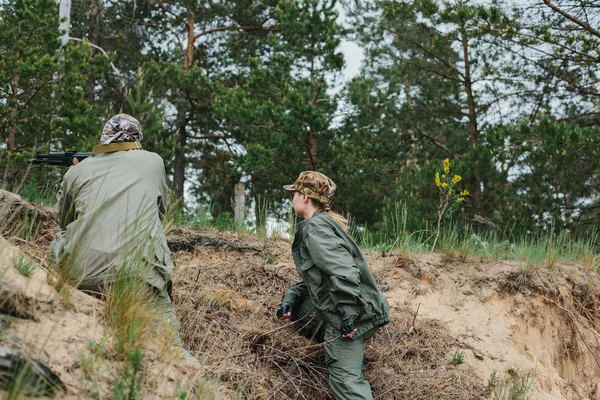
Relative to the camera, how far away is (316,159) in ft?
52.3

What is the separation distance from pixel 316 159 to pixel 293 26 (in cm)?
341

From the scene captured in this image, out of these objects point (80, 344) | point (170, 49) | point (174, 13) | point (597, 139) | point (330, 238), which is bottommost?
point (80, 344)

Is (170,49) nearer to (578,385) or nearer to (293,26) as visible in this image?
(293,26)

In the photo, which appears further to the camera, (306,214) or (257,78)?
(257,78)

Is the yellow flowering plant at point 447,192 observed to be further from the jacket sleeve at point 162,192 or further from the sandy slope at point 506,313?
the jacket sleeve at point 162,192

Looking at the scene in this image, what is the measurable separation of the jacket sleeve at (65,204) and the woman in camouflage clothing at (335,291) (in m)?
1.72

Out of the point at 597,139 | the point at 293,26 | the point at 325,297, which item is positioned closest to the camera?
the point at 325,297

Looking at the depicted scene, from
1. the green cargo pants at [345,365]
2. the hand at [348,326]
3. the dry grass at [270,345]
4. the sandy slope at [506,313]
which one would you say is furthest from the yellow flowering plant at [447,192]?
the hand at [348,326]

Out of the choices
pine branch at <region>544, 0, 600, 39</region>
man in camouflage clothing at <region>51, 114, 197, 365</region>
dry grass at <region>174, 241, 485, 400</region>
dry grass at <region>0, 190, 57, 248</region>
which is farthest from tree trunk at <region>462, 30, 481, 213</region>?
man in camouflage clothing at <region>51, 114, 197, 365</region>

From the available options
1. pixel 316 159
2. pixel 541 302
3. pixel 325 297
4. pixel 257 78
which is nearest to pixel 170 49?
pixel 257 78

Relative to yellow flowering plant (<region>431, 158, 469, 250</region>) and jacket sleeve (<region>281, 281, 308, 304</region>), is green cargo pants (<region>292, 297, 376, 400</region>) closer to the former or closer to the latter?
jacket sleeve (<region>281, 281, 308, 304</region>)

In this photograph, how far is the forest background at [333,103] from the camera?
34.9 feet

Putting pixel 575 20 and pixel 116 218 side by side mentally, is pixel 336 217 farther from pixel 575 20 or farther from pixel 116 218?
A: pixel 575 20

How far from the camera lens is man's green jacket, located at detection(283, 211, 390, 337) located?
14.5 feet
